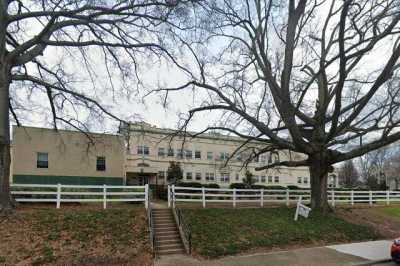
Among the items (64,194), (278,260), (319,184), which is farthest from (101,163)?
(278,260)

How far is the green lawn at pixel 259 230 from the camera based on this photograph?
1345cm

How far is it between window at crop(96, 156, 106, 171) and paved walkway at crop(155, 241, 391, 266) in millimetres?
17484

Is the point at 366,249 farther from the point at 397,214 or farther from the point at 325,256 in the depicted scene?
the point at 397,214

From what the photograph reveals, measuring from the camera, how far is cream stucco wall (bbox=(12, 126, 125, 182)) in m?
25.4

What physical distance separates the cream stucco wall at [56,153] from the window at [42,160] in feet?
0.59

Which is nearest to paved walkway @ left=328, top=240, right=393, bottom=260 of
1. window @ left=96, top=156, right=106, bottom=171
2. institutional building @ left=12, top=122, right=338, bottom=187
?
institutional building @ left=12, top=122, right=338, bottom=187

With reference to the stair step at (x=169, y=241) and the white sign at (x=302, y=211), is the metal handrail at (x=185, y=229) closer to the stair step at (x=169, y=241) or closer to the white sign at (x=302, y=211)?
the stair step at (x=169, y=241)

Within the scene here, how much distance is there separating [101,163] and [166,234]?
51.8 feet

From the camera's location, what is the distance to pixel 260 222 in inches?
651

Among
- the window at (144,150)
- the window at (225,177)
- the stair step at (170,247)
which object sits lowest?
the stair step at (170,247)

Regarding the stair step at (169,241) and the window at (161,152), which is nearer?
the stair step at (169,241)

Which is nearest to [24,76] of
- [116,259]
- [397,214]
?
[116,259]

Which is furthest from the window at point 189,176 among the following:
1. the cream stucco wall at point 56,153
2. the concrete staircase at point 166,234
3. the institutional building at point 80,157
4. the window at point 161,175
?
the concrete staircase at point 166,234

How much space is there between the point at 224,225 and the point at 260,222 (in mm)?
2105
